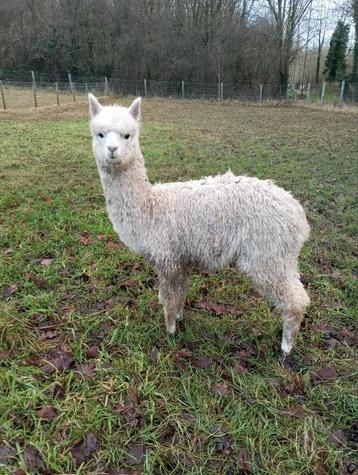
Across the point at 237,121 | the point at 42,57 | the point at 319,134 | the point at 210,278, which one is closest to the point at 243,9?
the point at 42,57

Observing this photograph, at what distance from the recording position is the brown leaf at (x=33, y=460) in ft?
7.29

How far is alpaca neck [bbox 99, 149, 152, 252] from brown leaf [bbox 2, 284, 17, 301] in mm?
1413

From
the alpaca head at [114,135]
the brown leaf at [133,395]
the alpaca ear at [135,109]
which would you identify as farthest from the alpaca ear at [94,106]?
the brown leaf at [133,395]

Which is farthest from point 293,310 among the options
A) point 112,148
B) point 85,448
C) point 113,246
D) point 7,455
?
point 113,246

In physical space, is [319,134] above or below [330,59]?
below

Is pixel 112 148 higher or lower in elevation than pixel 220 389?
higher

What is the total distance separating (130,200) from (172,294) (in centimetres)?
88

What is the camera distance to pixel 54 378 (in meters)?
2.81

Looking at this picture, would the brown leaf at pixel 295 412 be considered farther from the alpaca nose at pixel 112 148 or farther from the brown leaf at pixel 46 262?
the brown leaf at pixel 46 262

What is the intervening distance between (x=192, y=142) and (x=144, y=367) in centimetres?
911

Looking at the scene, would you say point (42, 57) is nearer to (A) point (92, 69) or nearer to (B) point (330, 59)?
(A) point (92, 69)

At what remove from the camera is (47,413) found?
2.54m

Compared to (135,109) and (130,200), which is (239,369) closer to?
(130,200)

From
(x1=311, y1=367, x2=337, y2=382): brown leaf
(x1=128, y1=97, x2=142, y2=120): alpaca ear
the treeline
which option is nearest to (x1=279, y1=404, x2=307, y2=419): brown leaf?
(x1=311, y1=367, x2=337, y2=382): brown leaf
